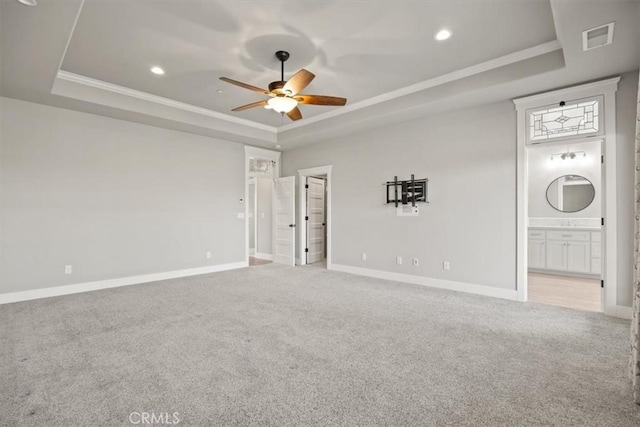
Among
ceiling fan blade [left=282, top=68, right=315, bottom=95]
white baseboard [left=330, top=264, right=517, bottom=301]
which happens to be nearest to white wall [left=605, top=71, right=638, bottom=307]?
white baseboard [left=330, top=264, right=517, bottom=301]

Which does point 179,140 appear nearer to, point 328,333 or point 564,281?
point 328,333

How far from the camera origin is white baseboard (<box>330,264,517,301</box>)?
13.9 ft

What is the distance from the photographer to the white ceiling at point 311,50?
2.68 metres

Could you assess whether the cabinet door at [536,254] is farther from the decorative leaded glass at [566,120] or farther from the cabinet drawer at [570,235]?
the decorative leaded glass at [566,120]

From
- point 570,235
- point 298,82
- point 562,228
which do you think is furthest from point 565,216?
point 298,82

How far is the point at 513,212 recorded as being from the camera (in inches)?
163

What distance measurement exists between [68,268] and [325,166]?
Answer: 188 inches

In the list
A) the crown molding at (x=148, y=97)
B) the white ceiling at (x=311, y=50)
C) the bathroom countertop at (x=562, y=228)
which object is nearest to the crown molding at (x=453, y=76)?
the white ceiling at (x=311, y=50)

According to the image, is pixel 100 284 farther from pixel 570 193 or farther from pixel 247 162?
pixel 570 193

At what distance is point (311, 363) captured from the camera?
2396mm

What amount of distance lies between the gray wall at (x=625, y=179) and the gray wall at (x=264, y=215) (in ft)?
21.7

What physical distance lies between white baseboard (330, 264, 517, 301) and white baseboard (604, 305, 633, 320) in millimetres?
941

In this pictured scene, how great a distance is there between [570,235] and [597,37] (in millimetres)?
4454

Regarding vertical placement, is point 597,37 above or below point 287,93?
above
